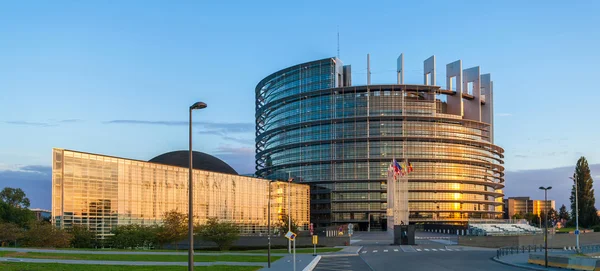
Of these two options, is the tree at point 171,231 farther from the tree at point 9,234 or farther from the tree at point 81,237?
the tree at point 9,234

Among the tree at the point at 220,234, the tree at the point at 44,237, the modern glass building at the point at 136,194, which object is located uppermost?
the modern glass building at the point at 136,194

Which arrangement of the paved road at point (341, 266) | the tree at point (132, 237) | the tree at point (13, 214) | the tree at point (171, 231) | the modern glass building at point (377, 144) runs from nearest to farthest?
1. the paved road at point (341, 266)
2. the tree at point (132, 237)
3. the tree at point (171, 231)
4. the tree at point (13, 214)
5. the modern glass building at point (377, 144)

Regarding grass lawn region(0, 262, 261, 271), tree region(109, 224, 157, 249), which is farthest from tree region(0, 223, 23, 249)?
grass lawn region(0, 262, 261, 271)

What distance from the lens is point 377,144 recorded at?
470 ft

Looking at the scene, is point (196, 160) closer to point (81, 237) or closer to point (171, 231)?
point (171, 231)

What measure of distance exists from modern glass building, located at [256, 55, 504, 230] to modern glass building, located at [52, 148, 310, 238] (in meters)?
39.8

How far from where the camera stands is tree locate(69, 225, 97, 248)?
60.7 metres

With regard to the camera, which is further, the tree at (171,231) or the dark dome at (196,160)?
the dark dome at (196,160)

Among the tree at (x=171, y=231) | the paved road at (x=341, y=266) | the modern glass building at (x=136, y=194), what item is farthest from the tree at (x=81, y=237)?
the paved road at (x=341, y=266)

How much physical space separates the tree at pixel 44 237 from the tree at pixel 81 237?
4.94 metres

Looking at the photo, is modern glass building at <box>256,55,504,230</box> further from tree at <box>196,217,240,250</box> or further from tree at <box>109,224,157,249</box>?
tree at <box>109,224,157,249</box>

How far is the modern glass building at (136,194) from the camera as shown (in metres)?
66.2

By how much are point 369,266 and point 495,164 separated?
128 metres

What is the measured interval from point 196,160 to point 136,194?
187ft
